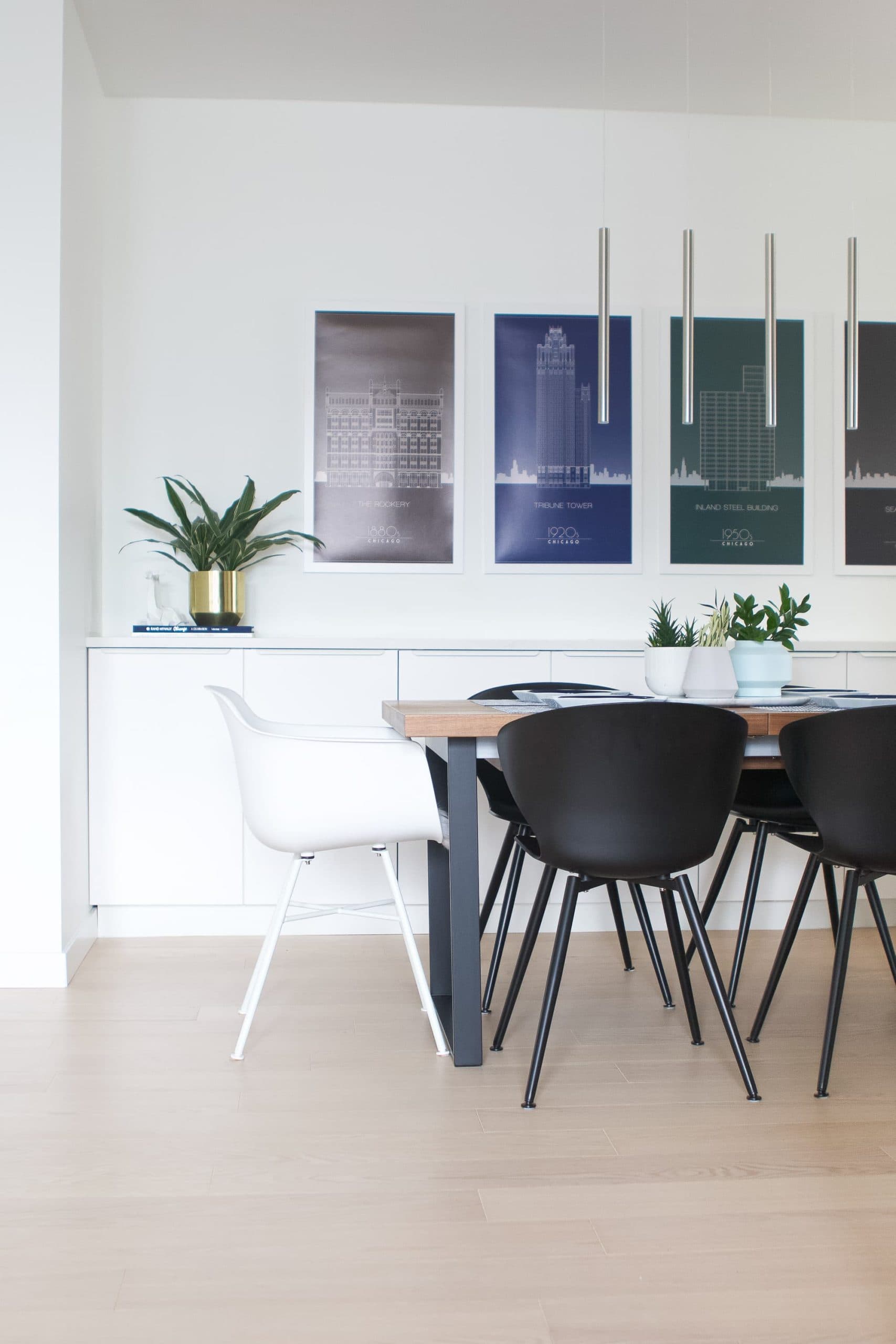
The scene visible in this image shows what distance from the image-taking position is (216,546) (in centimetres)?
354

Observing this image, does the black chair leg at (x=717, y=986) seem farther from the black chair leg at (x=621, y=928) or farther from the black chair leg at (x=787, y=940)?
the black chair leg at (x=621, y=928)

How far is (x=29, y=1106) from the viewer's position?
207cm

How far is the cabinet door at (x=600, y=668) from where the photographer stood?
11.4ft

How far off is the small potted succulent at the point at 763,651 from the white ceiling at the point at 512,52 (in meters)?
1.95

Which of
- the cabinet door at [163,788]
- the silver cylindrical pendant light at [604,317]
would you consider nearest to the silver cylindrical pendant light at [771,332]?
the silver cylindrical pendant light at [604,317]

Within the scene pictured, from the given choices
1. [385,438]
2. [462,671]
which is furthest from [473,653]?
[385,438]

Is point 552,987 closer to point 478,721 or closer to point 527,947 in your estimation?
point 527,947

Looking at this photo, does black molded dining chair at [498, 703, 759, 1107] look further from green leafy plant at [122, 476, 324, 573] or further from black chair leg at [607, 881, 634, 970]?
green leafy plant at [122, 476, 324, 573]

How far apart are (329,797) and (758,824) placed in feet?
3.91

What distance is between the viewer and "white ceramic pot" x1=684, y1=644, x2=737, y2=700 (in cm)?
253

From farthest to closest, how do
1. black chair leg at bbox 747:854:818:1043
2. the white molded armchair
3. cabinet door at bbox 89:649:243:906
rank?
cabinet door at bbox 89:649:243:906
black chair leg at bbox 747:854:818:1043
the white molded armchair

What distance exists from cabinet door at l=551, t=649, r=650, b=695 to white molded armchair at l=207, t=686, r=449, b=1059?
3.96 ft

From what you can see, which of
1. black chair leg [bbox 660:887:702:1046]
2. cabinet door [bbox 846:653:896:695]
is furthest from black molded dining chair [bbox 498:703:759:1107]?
cabinet door [bbox 846:653:896:695]

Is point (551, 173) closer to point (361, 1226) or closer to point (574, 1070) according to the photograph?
point (574, 1070)
